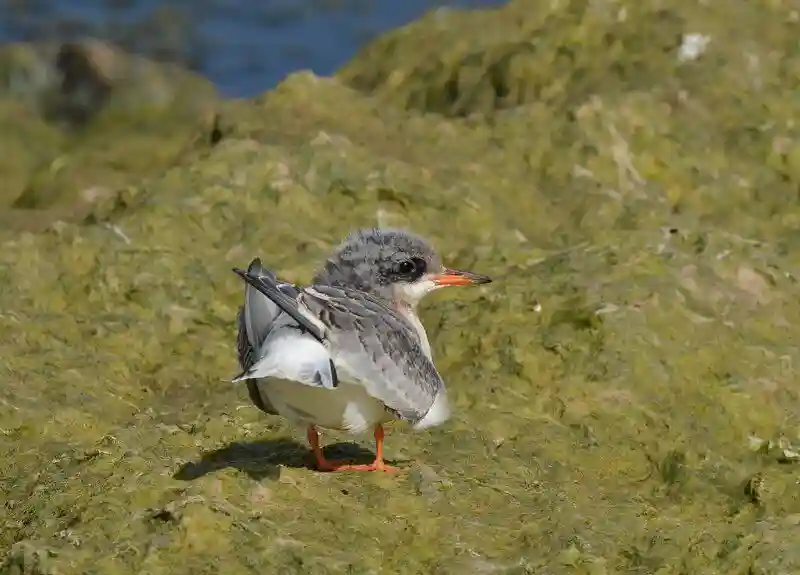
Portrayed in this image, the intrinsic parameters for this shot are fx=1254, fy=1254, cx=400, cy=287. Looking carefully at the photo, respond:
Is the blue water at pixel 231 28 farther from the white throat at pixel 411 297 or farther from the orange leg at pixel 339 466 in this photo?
the orange leg at pixel 339 466

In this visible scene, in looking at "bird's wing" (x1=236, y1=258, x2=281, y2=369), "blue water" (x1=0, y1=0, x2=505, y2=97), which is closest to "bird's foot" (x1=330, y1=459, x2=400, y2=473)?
"bird's wing" (x1=236, y1=258, x2=281, y2=369)

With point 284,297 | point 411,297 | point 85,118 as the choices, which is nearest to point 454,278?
point 411,297

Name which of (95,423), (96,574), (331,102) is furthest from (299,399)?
(331,102)

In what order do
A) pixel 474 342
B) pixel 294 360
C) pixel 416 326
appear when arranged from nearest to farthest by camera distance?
pixel 294 360 → pixel 416 326 → pixel 474 342

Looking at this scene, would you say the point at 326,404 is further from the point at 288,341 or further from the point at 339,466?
the point at 339,466

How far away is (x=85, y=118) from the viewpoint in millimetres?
17484

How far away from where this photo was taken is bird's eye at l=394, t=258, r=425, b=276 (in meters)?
6.44

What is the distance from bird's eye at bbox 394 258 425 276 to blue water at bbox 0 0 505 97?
70.6 ft

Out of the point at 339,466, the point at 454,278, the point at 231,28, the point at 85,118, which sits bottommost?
the point at 231,28

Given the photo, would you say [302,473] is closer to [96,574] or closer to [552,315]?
[96,574]

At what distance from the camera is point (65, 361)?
710 cm

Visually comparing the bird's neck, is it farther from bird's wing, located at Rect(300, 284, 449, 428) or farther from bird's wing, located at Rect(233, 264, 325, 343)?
bird's wing, located at Rect(233, 264, 325, 343)

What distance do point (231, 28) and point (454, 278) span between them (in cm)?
2604

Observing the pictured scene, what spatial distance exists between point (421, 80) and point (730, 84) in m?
2.83
